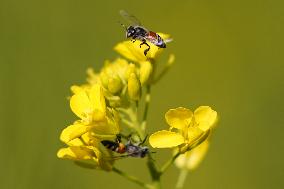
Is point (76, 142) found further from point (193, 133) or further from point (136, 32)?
point (136, 32)

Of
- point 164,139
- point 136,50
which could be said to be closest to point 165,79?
point 136,50

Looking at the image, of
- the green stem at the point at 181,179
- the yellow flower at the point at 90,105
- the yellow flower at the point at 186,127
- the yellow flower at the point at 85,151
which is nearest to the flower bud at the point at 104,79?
the yellow flower at the point at 90,105

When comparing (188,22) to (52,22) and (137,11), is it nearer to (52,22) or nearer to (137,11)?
(137,11)

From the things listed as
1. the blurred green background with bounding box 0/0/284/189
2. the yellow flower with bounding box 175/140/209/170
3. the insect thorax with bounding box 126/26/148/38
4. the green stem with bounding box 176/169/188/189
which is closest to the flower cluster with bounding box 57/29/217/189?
the insect thorax with bounding box 126/26/148/38

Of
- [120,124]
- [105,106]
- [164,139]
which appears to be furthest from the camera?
[120,124]

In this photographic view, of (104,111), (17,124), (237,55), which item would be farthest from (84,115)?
(237,55)

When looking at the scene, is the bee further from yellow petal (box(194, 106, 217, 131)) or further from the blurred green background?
the blurred green background
